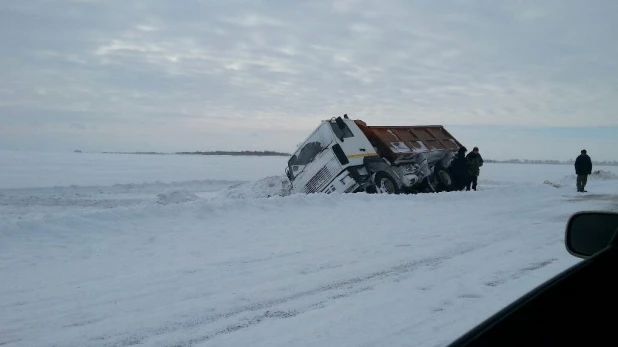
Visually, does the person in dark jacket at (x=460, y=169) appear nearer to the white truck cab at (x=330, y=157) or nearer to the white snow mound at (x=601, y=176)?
the white truck cab at (x=330, y=157)

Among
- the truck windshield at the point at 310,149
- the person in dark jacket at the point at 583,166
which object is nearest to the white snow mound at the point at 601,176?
the person in dark jacket at the point at 583,166

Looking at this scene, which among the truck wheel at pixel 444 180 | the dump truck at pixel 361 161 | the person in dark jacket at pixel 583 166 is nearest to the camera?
the dump truck at pixel 361 161

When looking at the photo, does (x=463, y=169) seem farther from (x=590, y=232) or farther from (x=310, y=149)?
(x=590, y=232)

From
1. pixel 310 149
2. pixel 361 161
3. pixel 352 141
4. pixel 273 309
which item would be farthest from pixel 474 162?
pixel 273 309

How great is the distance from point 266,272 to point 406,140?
39.9 ft

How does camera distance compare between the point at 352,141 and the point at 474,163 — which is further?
the point at 474,163

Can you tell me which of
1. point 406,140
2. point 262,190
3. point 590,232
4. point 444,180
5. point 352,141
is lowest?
point 262,190

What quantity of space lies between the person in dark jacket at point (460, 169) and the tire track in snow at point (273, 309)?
39.0 ft

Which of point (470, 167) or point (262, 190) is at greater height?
point (470, 167)

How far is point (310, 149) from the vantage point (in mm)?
17234

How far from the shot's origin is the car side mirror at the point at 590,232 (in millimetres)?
2490

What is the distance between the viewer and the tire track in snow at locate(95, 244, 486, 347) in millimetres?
4473

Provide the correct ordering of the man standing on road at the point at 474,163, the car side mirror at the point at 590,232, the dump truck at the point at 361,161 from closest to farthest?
the car side mirror at the point at 590,232
the dump truck at the point at 361,161
the man standing on road at the point at 474,163

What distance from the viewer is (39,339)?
4.46 meters
